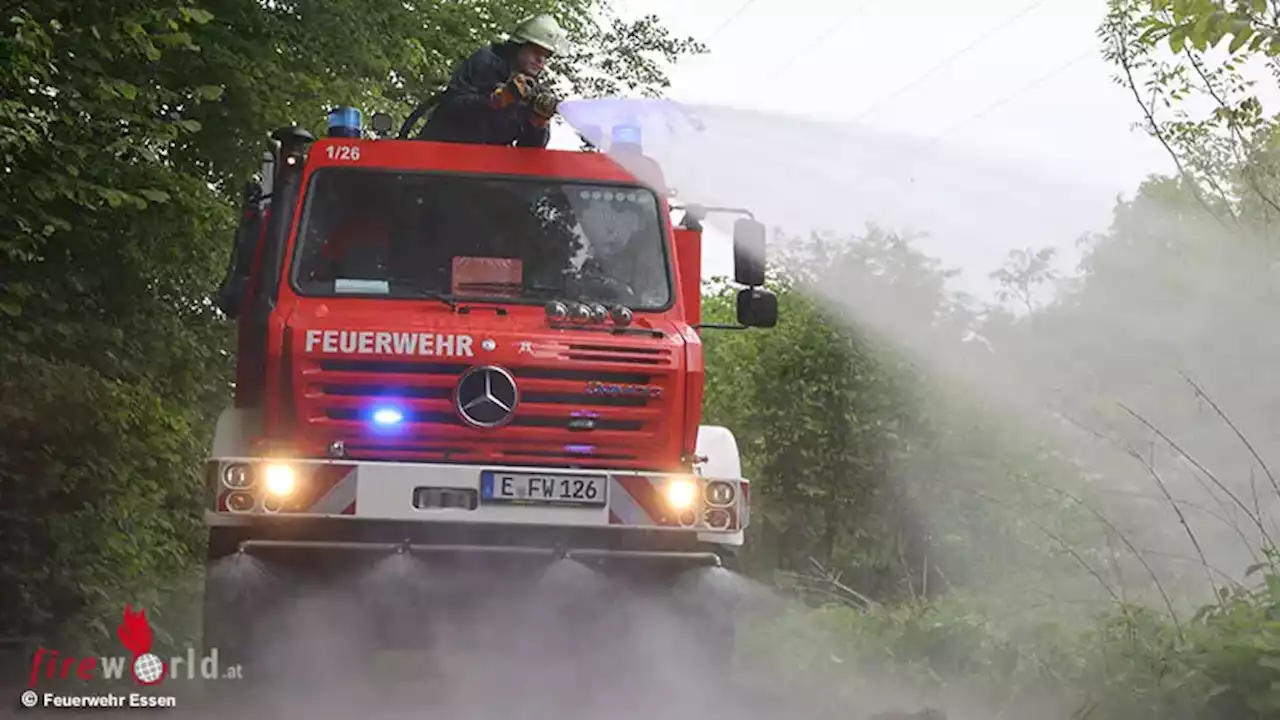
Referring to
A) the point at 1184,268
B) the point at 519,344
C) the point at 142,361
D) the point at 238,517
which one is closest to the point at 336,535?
the point at 238,517

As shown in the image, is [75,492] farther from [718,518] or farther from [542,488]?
[718,518]

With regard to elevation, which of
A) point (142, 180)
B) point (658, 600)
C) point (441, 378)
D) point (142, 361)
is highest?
point (142, 180)

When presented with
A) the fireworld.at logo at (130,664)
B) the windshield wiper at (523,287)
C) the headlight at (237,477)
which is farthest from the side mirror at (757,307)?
the fireworld.at logo at (130,664)

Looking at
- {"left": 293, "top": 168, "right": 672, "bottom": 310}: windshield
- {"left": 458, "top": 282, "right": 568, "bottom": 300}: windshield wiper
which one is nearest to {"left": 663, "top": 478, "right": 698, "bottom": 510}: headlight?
{"left": 293, "top": 168, "right": 672, "bottom": 310}: windshield

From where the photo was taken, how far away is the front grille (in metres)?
7.59

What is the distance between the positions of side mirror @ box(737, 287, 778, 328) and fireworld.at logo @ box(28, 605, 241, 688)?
3.60 m

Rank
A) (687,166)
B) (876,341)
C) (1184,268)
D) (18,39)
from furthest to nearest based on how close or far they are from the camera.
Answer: (876,341) < (1184,268) < (687,166) < (18,39)

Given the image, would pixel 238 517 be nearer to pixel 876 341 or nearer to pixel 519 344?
pixel 519 344

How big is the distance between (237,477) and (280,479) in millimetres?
206

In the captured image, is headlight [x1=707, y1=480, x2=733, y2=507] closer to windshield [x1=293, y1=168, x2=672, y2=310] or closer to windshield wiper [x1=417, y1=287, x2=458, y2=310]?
windshield [x1=293, y1=168, x2=672, y2=310]

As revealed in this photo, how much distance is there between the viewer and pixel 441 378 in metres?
7.60

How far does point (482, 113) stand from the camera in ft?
29.7

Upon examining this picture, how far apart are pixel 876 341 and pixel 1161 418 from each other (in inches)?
194

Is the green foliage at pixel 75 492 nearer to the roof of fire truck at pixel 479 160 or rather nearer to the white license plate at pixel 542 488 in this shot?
the roof of fire truck at pixel 479 160
